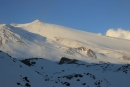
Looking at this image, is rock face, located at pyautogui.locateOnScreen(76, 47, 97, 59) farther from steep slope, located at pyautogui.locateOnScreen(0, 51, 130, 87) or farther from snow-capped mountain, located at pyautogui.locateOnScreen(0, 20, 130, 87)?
steep slope, located at pyautogui.locateOnScreen(0, 51, 130, 87)

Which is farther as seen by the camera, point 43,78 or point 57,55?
point 57,55

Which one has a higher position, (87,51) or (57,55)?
(87,51)

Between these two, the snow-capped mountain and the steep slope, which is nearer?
the steep slope

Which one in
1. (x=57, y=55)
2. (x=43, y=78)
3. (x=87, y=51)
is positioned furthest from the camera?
(x=87, y=51)

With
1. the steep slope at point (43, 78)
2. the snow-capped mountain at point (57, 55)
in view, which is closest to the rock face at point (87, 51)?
the snow-capped mountain at point (57, 55)

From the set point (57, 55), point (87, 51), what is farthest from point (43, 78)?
point (87, 51)

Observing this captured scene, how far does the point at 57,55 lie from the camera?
120 metres

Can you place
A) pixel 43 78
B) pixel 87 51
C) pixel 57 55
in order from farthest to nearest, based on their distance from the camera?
pixel 87 51 → pixel 57 55 → pixel 43 78

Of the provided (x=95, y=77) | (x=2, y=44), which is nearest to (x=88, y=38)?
(x=2, y=44)

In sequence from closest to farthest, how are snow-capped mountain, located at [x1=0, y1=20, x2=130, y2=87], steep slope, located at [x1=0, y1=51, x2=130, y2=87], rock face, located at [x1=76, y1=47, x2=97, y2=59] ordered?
steep slope, located at [x1=0, y1=51, x2=130, y2=87], snow-capped mountain, located at [x1=0, y1=20, x2=130, y2=87], rock face, located at [x1=76, y1=47, x2=97, y2=59]

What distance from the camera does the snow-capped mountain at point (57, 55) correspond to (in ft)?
82.3

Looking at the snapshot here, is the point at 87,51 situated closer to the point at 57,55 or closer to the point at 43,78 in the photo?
the point at 57,55

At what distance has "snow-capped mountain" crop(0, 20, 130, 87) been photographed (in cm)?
2508

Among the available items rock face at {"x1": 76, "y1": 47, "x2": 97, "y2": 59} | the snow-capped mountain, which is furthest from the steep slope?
rock face at {"x1": 76, "y1": 47, "x2": 97, "y2": 59}
